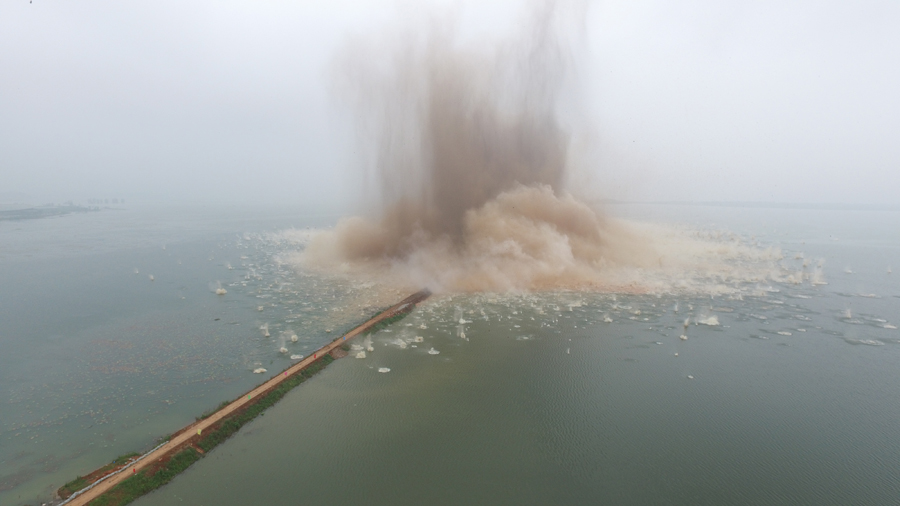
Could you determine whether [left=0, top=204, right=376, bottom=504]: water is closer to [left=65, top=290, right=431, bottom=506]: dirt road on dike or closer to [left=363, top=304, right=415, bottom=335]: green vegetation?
[left=65, top=290, right=431, bottom=506]: dirt road on dike

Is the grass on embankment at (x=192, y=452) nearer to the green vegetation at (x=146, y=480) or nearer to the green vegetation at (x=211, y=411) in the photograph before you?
the green vegetation at (x=146, y=480)

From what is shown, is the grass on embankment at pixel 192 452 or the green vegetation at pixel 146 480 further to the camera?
A: the grass on embankment at pixel 192 452

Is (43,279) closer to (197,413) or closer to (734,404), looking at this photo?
(197,413)

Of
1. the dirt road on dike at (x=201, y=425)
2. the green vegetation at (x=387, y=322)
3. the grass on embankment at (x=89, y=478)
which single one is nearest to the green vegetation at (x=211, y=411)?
the dirt road on dike at (x=201, y=425)

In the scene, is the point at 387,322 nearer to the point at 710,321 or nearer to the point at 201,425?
the point at 201,425

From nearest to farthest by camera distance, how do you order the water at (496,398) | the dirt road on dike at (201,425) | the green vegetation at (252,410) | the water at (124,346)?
the dirt road on dike at (201,425) → the water at (496,398) → the water at (124,346) → the green vegetation at (252,410)

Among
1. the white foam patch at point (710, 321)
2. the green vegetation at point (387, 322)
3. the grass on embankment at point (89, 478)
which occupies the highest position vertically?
the white foam patch at point (710, 321)

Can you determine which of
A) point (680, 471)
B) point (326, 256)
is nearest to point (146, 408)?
point (680, 471)
